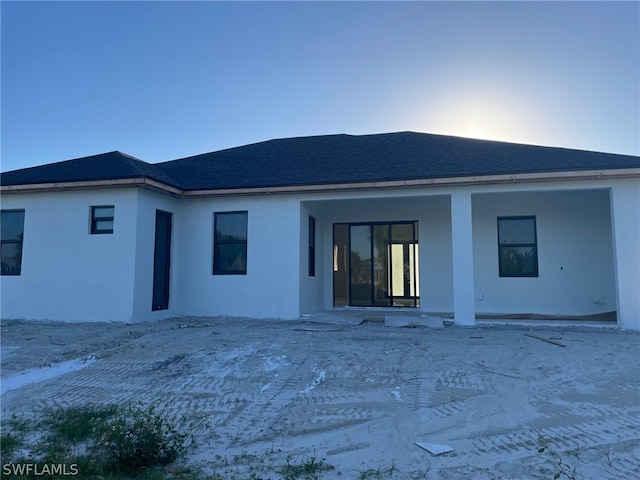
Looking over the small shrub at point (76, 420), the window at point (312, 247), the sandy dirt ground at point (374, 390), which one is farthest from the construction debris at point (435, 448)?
the window at point (312, 247)

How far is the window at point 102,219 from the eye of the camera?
373 inches

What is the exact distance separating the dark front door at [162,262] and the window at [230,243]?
127 centimetres

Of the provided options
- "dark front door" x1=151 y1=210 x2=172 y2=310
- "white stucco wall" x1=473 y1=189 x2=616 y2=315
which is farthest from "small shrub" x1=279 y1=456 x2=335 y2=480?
"white stucco wall" x1=473 y1=189 x2=616 y2=315

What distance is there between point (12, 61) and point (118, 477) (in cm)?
1106

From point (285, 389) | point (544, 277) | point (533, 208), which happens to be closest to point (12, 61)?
point (285, 389)

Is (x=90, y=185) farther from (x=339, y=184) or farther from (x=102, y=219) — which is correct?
(x=339, y=184)

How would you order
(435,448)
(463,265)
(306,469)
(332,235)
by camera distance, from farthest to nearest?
(332,235)
(463,265)
(435,448)
(306,469)

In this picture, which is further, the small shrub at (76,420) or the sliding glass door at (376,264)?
the sliding glass door at (376,264)

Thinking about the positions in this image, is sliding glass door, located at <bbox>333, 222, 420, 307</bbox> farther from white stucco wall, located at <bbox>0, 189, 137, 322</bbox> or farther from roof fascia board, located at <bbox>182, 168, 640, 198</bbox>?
white stucco wall, located at <bbox>0, 189, 137, 322</bbox>

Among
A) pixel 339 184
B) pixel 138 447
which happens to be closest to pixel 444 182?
pixel 339 184

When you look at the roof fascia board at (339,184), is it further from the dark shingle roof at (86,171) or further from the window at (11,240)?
the window at (11,240)

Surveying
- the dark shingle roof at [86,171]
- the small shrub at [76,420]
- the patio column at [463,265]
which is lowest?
the small shrub at [76,420]

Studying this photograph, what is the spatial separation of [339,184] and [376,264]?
3693 millimetres

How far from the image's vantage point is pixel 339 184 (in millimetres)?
9578
